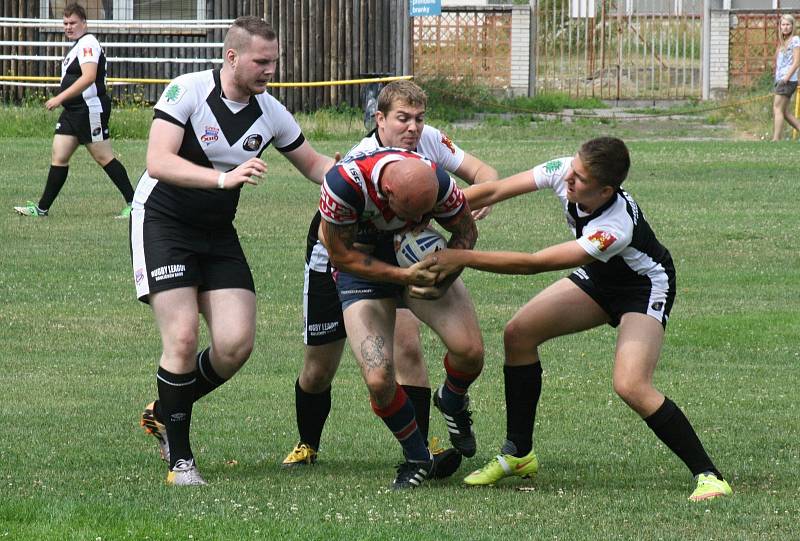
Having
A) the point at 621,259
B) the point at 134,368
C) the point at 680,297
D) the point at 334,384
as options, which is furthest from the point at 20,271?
the point at 621,259

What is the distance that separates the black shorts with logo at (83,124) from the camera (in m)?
15.6

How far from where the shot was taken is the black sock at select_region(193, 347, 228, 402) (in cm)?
722

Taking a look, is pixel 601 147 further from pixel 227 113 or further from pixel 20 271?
pixel 20 271

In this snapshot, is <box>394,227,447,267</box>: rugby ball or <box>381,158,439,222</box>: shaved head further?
<box>394,227,447,267</box>: rugby ball

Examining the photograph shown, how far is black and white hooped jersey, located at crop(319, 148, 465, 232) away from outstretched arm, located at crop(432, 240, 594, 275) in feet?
0.74

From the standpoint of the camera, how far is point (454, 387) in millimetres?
7020

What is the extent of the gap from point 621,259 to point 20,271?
8109 mm

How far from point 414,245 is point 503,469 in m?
1.16

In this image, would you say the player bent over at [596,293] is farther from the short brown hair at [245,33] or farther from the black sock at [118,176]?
the black sock at [118,176]

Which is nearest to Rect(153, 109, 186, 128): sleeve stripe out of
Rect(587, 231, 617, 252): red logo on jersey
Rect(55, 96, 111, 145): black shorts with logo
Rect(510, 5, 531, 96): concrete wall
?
Rect(587, 231, 617, 252): red logo on jersey

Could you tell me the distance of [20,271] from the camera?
43.7 ft

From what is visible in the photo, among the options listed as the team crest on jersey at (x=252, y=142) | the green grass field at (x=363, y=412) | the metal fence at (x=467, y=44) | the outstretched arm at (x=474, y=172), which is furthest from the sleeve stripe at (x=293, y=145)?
the metal fence at (x=467, y=44)

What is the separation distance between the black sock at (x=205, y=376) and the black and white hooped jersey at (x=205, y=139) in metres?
0.69

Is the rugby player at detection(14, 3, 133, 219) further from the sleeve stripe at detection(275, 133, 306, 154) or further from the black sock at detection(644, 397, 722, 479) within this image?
the black sock at detection(644, 397, 722, 479)
